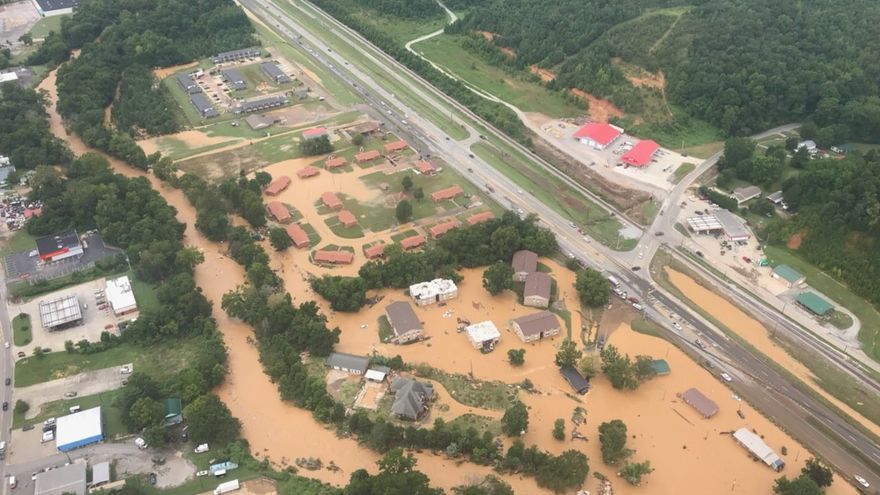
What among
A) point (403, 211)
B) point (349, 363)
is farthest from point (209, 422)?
point (403, 211)

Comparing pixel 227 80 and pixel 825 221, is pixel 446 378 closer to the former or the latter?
pixel 825 221

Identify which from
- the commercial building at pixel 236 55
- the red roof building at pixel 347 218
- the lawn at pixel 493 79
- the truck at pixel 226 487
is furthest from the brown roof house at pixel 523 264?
the commercial building at pixel 236 55

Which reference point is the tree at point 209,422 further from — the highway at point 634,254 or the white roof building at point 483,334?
the highway at point 634,254

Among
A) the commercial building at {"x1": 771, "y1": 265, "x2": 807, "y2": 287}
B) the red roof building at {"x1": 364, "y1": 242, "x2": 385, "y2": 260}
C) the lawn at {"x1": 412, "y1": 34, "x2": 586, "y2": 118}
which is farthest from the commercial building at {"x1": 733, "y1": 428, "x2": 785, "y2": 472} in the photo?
the lawn at {"x1": 412, "y1": 34, "x2": 586, "y2": 118}

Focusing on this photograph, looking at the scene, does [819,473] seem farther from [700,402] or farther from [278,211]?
[278,211]

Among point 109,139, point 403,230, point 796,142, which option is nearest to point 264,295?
point 403,230

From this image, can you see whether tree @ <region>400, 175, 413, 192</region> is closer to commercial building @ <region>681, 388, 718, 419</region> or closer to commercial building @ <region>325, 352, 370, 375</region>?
commercial building @ <region>325, 352, 370, 375</region>

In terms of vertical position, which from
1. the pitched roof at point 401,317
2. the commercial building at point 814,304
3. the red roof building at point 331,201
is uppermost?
the commercial building at point 814,304
